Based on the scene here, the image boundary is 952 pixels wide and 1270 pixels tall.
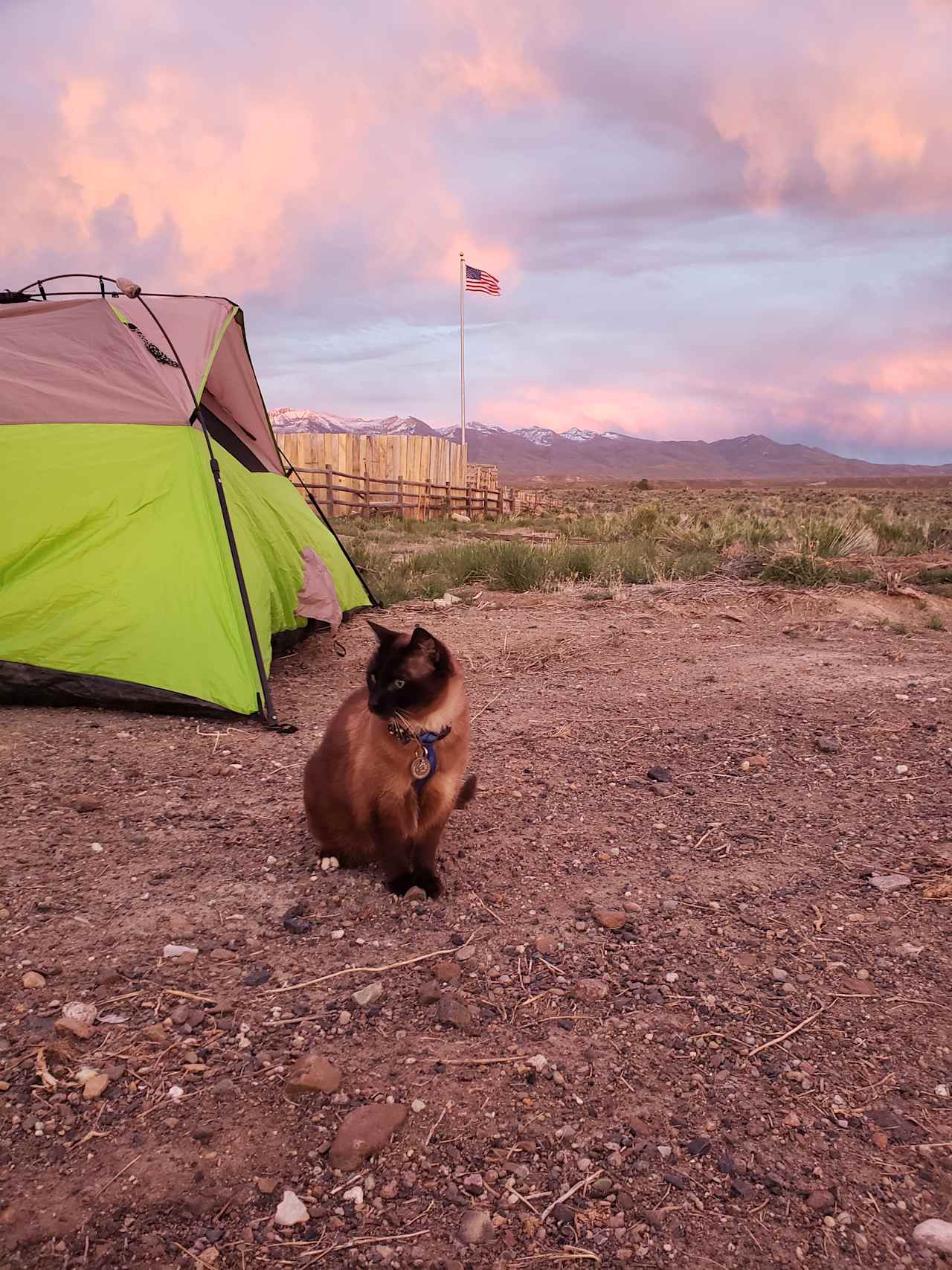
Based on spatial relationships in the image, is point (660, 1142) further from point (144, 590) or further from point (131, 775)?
point (144, 590)

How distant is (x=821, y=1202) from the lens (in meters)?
1.63

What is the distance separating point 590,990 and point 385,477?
75.4 feet

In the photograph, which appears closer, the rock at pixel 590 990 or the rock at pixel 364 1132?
the rock at pixel 364 1132

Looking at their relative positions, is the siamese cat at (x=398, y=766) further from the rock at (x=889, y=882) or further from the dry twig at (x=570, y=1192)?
the rock at (x=889, y=882)

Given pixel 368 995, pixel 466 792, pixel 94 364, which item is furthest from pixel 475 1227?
pixel 94 364

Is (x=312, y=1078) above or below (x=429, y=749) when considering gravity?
below

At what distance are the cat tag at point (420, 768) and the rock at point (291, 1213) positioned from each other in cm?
134

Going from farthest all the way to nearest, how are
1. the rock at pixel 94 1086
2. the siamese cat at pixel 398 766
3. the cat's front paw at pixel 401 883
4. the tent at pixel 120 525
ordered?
the tent at pixel 120 525 < the cat's front paw at pixel 401 883 < the siamese cat at pixel 398 766 < the rock at pixel 94 1086

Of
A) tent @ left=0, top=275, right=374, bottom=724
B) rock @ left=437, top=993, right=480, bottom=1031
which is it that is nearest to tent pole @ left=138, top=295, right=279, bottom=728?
tent @ left=0, top=275, right=374, bottom=724

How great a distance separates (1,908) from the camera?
271cm

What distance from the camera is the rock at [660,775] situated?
398cm

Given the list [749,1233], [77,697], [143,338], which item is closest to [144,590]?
[77,697]

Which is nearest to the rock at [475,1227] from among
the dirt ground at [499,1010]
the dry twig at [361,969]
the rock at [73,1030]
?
the dirt ground at [499,1010]

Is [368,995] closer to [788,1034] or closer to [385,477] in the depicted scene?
[788,1034]
